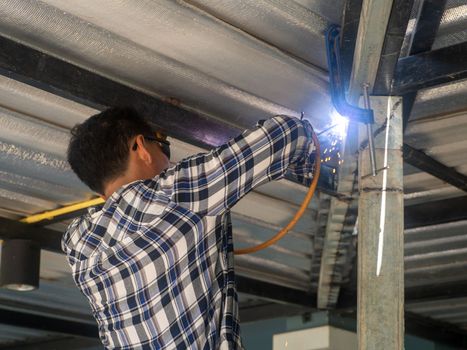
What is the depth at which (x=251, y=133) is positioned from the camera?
2346 millimetres

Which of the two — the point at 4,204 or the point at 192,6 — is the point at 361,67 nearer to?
the point at 192,6

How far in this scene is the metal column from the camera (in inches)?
99.5

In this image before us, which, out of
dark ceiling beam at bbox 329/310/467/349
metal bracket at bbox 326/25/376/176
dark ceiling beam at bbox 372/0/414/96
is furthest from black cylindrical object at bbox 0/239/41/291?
dark ceiling beam at bbox 329/310/467/349

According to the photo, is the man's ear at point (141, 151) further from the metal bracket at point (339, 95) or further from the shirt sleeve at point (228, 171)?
the metal bracket at point (339, 95)

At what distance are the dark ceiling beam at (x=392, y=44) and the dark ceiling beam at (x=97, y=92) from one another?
34.4 inches

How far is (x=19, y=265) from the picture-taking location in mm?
4617

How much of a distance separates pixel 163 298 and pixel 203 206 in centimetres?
28

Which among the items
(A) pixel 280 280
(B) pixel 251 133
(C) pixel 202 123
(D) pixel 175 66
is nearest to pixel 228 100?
(C) pixel 202 123

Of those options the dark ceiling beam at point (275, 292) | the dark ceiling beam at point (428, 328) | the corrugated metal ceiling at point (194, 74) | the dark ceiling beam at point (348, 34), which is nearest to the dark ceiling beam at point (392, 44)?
the dark ceiling beam at point (348, 34)

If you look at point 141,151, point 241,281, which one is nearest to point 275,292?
point 241,281

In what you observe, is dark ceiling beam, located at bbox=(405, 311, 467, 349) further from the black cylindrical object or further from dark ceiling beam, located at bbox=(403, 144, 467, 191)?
the black cylindrical object

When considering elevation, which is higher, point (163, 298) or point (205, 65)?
point (205, 65)

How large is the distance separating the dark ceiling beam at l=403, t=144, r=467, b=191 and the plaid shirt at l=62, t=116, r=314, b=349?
5.18 ft

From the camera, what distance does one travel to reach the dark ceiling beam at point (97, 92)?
2871 mm
